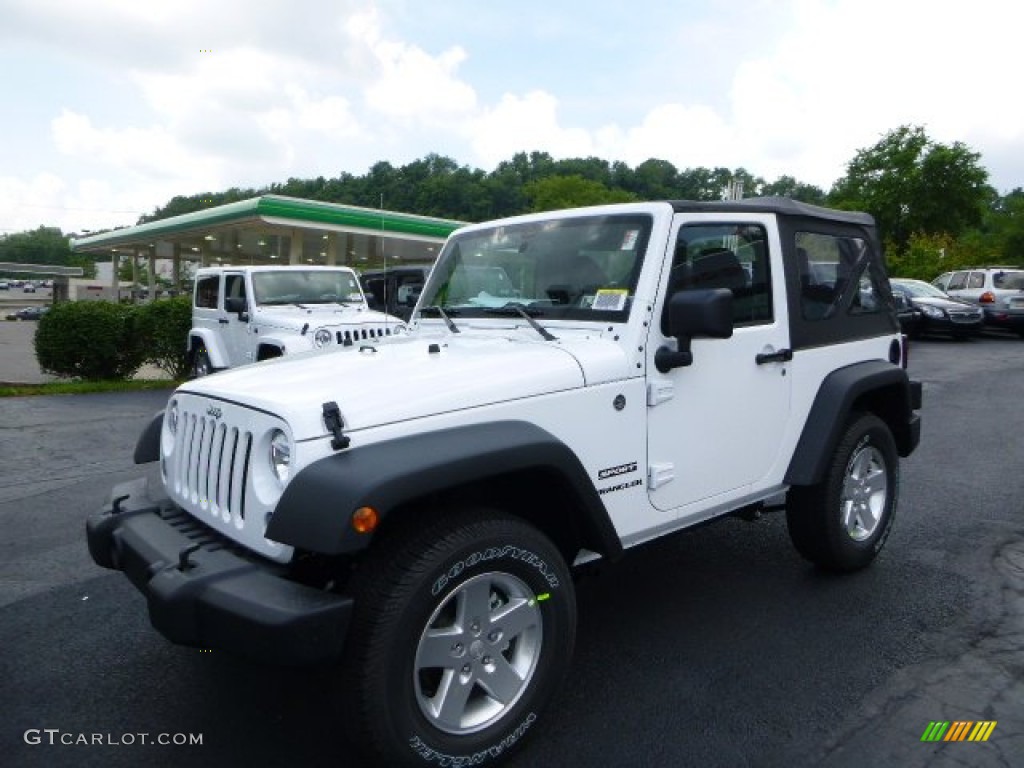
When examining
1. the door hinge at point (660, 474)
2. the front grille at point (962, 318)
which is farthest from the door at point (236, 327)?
the front grille at point (962, 318)

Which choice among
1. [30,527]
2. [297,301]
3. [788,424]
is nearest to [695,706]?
[788,424]

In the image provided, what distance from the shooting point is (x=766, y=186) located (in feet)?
244

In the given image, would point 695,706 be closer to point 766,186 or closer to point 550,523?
point 550,523

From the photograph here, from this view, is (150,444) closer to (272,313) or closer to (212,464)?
(212,464)

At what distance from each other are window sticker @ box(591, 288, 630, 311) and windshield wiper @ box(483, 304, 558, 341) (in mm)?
227

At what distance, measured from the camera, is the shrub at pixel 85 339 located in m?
12.2

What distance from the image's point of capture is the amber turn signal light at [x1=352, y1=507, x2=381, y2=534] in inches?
83.7

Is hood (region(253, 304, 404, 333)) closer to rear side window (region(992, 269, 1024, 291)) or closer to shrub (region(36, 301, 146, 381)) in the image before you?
shrub (region(36, 301, 146, 381))

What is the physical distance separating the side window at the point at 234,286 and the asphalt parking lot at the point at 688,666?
5953mm

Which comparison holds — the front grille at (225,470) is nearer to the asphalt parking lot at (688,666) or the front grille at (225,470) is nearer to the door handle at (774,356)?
the asphalt parking lot at (688,666)

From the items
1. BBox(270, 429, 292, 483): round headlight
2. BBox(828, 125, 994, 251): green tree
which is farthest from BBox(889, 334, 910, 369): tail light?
BBox(828, 125, 994, 251): green tree

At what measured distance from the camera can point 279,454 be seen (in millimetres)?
2455

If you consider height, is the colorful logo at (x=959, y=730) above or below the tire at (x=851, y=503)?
below

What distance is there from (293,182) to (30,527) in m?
50.3
